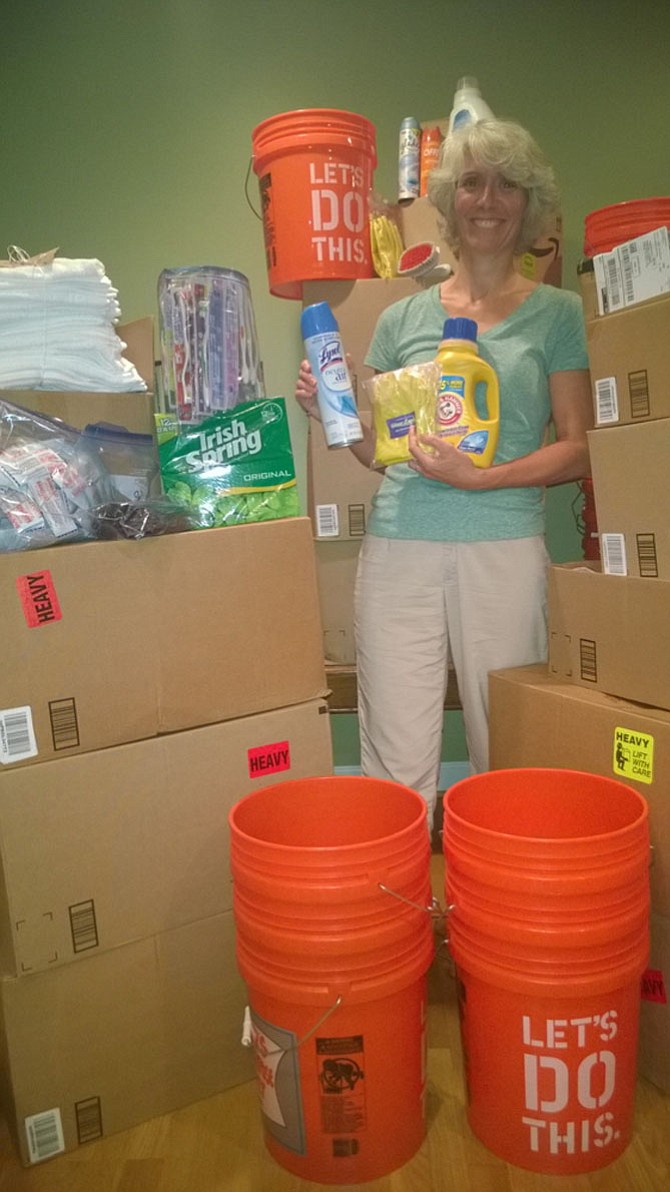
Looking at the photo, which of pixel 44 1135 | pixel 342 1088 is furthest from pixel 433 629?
pixel 44 1135

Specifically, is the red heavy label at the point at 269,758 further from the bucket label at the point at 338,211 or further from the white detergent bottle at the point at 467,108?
the white detergent bottle at the point at 467,108

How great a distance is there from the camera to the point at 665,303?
4.05 feet

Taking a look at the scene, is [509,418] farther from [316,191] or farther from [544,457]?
[316,191]

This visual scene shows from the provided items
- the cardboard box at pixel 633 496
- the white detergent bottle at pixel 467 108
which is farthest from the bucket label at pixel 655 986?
the white detergent bottle at pixel 467 108

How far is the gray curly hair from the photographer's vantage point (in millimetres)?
1465

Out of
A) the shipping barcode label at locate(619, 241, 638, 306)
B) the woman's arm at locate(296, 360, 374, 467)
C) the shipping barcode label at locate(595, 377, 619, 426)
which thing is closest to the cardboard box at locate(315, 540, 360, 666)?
the woman's arm at locate(296, 360, 374, 467)

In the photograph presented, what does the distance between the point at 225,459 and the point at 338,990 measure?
2.53 feet

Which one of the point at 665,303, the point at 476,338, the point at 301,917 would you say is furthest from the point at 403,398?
the point at 301,917

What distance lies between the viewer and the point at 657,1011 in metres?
1.33

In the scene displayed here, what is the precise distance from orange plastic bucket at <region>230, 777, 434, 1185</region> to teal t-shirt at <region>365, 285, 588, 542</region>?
53 centimetres

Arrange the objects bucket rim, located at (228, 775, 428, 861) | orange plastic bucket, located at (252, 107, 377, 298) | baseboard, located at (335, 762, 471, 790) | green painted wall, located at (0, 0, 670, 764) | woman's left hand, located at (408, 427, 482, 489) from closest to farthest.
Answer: bucket rim, located at (228, 775, 428, 861) → woman's left hand, located at (408, 427, 482, 489) → orange plastic bucket, located at (252, 107, 377, 298) → green painted wall, located at (0, 0, 670, 764) → baseboard, located at (335, 762, 471, 790)

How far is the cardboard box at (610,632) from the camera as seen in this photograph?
129 centimetres

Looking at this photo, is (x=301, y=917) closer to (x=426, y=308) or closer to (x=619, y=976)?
(x=619, y=976)

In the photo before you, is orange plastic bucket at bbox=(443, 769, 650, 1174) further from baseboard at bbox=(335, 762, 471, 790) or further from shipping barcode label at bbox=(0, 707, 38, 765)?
baseboard at bbox=(335, 762, 471, 790)
